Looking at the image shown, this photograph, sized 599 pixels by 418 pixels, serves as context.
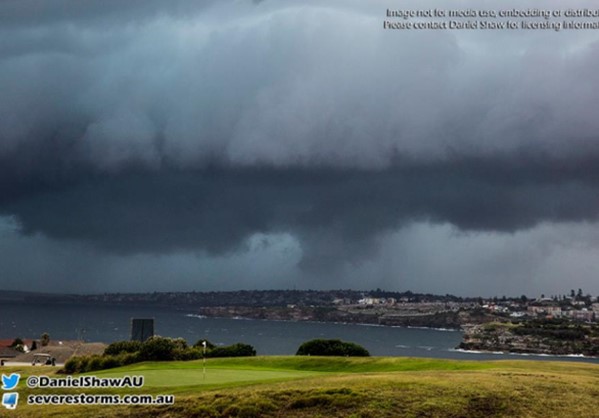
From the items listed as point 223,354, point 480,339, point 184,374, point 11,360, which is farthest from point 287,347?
point 184,374

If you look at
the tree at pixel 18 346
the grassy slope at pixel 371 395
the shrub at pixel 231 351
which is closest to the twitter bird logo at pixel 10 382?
the grassy slope at pixel 371 395

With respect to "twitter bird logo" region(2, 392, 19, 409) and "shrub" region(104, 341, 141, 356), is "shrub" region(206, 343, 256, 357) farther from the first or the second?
"twitter bird logo" region(2, 392, 19, 409)

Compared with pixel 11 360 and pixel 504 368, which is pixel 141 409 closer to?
pixel 504 368

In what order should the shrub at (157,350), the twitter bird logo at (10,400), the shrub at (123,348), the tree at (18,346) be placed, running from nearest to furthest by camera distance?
the twitter bird logo at (10,400) → the shrub at (157,350) → the shrub at (123,348) → the tree at (18,346)

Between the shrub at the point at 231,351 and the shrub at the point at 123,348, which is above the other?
the shrub at the point at 123,348

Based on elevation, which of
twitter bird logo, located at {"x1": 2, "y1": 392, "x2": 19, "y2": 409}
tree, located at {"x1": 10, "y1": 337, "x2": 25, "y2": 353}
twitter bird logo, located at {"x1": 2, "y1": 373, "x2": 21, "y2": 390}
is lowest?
tree, located at {"x1": 10, "y1": 337, "x2": 25, "y2": 353}

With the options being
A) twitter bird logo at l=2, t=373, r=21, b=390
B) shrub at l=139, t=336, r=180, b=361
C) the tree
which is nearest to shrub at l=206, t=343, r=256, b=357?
shrub at l=139, t=336, r=180, b=361

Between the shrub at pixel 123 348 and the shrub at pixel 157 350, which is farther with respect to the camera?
the shrub at pixel 123 348

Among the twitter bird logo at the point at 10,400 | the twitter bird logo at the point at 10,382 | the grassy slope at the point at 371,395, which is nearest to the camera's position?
the grassy slope at the point at 371,395

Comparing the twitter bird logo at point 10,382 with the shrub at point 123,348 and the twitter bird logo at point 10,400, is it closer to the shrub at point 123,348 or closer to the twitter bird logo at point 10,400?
the twitter bird logo at point 10,400
